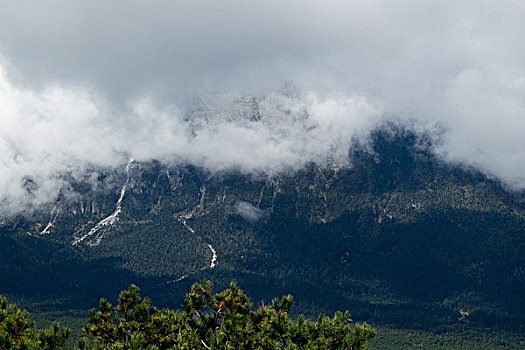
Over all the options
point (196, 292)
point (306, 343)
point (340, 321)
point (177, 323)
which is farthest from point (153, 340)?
point (340, 321)

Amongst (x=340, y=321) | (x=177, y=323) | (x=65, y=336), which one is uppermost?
(x=340, y=321)

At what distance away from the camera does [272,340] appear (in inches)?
1797

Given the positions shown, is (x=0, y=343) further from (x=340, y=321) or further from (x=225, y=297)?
(x=340, y=321)

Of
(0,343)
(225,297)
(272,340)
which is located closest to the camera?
(0,343)

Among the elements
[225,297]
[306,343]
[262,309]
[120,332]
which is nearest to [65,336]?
[120,332]

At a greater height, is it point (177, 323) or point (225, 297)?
point (225, 297)

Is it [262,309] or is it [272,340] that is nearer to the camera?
[272,340]

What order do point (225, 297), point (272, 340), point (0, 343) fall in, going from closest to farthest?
1. point (0, 343)
2. point (272, 340)
3. point (225, 297)

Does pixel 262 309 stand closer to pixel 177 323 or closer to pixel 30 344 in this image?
pixel 177 323

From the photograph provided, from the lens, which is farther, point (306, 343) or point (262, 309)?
point (262, 309)

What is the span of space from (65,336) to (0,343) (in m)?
9.45

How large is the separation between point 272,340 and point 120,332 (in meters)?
15.5

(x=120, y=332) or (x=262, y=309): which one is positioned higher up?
(x=262, y=309)

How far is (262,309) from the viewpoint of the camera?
50.1 metres
